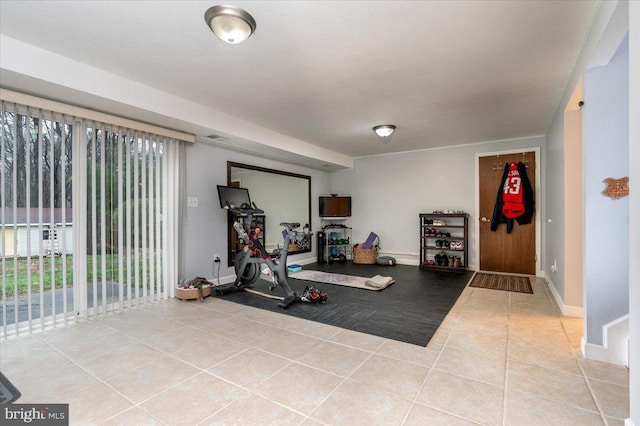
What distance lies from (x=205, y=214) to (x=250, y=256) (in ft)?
3.49

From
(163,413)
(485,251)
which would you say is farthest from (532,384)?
(485,251)

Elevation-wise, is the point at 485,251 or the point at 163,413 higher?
the point at 485,251

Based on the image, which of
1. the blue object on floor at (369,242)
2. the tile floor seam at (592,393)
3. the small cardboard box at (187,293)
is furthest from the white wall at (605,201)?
the blue object on floor at (369,242)

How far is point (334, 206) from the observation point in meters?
7.05

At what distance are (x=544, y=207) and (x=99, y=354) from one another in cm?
631

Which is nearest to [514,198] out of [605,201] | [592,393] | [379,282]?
[379,282]

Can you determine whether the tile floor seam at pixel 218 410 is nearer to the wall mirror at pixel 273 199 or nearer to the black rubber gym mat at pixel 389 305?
the black rubber gym mat at pixel 389 305

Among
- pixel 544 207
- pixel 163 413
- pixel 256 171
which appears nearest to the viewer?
pixel 163 413

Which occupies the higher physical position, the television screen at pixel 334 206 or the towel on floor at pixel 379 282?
the television screen at pixel 334 206

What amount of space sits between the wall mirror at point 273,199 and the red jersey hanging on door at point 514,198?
3.53m

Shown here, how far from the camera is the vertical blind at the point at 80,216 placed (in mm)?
2760

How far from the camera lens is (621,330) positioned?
2195 mm

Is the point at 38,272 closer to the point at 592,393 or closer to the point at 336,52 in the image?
the point at 336,52

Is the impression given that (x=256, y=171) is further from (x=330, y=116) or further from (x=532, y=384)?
(x=532, y=384)
